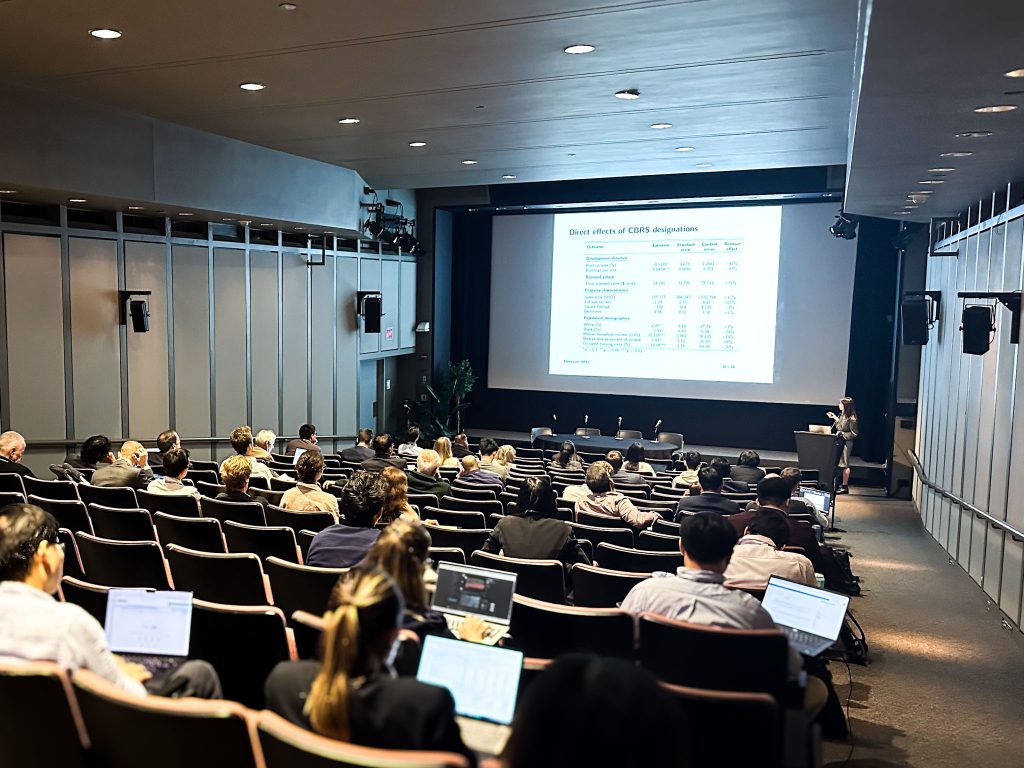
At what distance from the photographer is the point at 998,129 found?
5.73 meters

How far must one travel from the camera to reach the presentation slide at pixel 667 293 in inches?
600

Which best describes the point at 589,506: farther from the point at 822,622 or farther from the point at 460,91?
the point at 460,91

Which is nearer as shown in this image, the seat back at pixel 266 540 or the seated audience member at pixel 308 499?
the seat back at pixel 266 540

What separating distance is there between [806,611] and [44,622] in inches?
120

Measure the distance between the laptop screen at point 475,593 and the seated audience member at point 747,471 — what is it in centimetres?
682

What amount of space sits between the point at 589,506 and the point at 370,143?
18.6ft

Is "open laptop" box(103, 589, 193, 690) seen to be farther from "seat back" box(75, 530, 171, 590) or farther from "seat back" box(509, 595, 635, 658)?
"seat back" box(75, 530, 171, 590)

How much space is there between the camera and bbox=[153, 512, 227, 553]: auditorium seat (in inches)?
196

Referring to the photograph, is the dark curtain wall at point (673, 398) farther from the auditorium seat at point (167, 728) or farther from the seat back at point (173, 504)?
the auditorium seat at point (167, 728)

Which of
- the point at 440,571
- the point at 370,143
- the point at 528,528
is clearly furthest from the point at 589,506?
the point at 370,143

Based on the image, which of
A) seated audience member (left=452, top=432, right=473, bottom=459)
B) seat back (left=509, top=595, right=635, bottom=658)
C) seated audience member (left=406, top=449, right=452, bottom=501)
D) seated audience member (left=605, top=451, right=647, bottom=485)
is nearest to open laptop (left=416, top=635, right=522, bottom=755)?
seat back (left=509, top=595, right=635, bottom=658)

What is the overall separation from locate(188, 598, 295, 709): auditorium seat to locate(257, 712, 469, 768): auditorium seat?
3.32 feet

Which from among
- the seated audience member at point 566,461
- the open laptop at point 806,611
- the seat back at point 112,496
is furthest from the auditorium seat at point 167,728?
the seated audience member at point 566,461

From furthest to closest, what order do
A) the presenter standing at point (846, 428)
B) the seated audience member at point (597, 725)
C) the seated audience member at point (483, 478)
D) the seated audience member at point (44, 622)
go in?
the presenter standing at point (846, 428), the seated audience member at point (483, 478), the seated audience member at point (44, 622), the seated audience member at point (597, 725)
